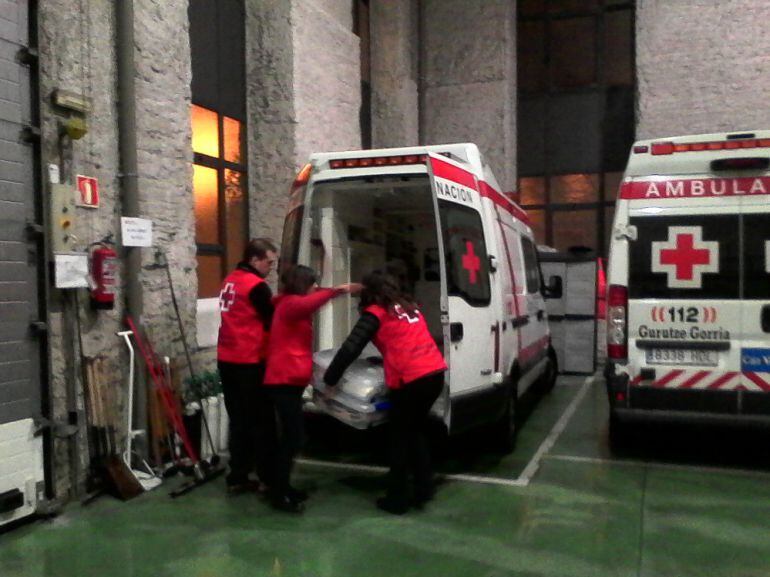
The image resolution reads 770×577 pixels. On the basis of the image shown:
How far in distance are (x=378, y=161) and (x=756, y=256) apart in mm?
3060

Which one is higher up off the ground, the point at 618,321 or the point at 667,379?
the point at 618,321

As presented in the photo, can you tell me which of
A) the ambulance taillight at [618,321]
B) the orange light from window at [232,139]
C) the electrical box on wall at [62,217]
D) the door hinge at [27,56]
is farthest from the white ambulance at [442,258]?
the orange light from window at [232,139]

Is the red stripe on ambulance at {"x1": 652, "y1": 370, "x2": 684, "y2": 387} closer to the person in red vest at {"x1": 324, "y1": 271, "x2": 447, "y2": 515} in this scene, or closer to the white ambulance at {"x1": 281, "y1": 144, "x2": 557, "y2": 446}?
the white ambulance at {"x1": 281, "y1": 144, "x2": 557, "y2": 446}

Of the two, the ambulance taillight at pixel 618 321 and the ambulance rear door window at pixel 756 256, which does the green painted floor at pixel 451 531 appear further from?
the ambulance rear door window at pixel 756 256

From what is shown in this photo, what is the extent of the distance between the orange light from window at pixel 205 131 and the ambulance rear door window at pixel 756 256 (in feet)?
17.2

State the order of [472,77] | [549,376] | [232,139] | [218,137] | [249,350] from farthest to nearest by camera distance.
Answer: [472,77] → [549,376] → [232,139] → [218,137] → [249,350]

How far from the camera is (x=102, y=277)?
16.8 ft

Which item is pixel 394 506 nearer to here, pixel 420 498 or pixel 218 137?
pixel 420 498

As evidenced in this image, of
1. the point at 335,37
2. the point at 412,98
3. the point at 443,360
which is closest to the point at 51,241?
the point at 443,360

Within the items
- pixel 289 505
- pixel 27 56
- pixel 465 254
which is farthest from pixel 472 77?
pixel 289 505

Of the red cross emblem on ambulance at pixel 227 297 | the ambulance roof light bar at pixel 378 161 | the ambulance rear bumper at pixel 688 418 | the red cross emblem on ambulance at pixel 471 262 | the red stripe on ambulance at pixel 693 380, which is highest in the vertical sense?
the ambulance roof light bar at pixel 378 161

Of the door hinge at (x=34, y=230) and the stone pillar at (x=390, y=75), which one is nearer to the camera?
the door hinge at (x=34, y=230)

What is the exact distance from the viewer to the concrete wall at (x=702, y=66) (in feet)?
36.1

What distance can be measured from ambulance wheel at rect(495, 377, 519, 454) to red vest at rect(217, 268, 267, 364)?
2.36 m
